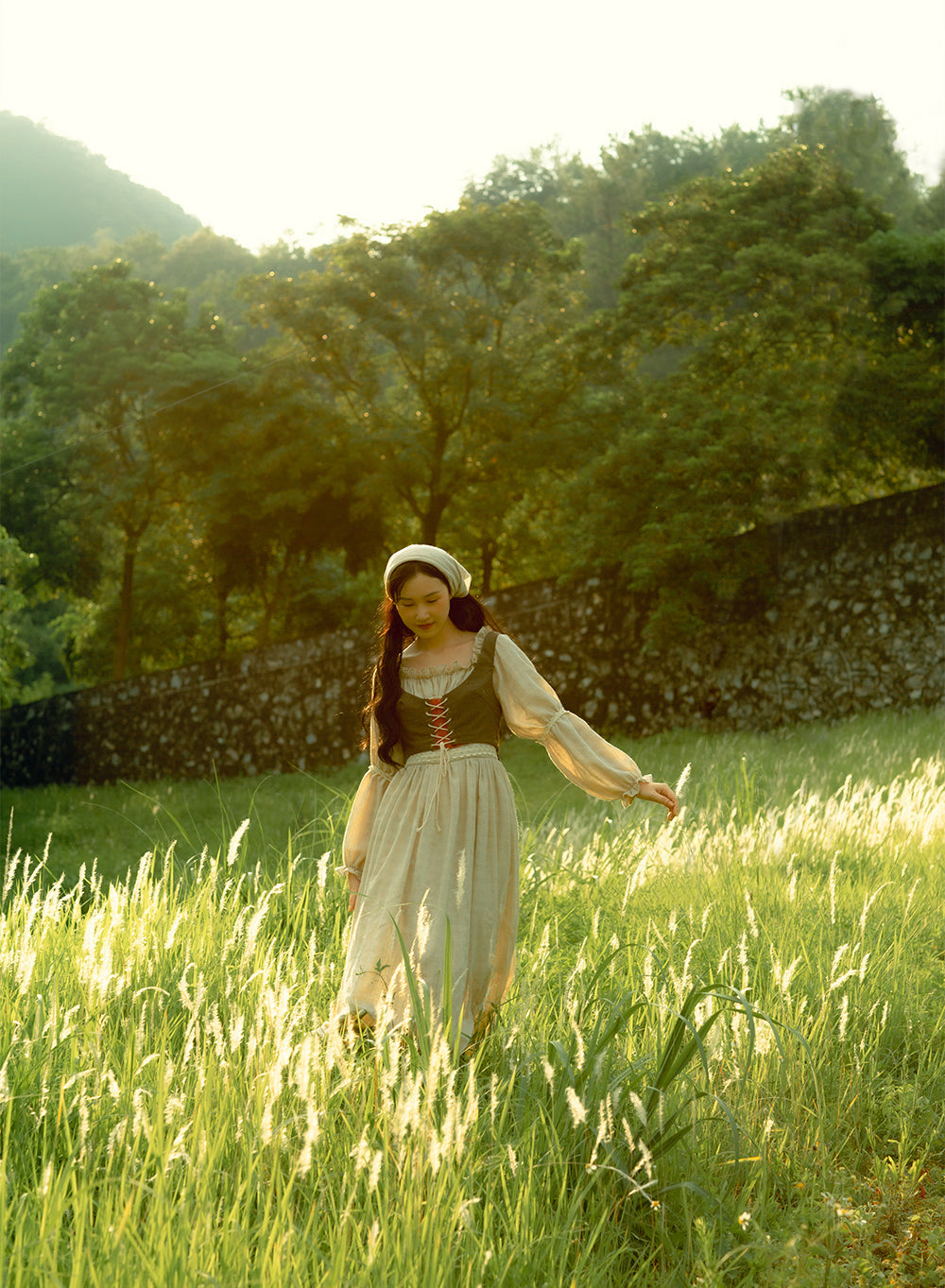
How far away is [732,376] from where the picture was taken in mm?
14836

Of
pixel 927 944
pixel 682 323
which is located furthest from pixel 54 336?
pixel 927 944

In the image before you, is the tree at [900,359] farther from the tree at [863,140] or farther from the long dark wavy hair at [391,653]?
the long dark wavy hair at [391,653]

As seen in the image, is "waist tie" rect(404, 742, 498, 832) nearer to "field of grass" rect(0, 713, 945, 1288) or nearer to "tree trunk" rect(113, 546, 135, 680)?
"field of grass" rect(0, 713, 945, 1288)

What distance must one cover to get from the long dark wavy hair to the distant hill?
56165mm

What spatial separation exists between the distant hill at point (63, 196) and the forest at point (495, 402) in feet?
119

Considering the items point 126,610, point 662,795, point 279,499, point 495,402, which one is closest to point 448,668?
point 662,795

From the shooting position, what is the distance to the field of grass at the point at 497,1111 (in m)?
1.96

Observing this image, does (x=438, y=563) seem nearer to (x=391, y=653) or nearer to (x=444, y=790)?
(x=391, y=653)

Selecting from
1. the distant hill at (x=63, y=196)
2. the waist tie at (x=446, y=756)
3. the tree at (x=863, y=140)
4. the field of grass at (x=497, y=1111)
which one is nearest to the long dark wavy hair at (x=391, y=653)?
the waist tie at (x=446, y=756)

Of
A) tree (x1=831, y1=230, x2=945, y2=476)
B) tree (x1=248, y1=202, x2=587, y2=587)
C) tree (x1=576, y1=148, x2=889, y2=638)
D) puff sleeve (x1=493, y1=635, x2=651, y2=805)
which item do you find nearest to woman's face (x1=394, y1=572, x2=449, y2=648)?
puff sleeve (x1=493, y1=635, x2=651, y2=805)

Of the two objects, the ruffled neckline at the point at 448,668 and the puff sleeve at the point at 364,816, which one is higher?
the ruffled neckline at the point at 448,668

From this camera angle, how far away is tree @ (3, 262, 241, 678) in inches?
842

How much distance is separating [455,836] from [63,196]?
68180 mm

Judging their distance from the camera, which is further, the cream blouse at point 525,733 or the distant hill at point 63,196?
the distant hill at point 63,196
